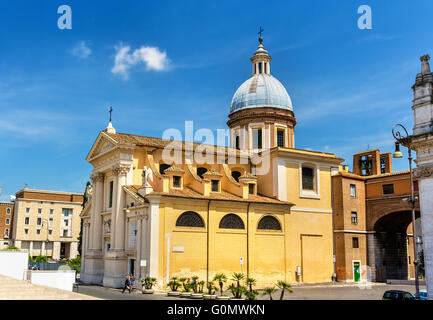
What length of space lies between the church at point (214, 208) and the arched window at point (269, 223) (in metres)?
0.11

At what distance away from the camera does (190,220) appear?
106 ft

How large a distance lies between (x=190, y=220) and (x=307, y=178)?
13.1 m

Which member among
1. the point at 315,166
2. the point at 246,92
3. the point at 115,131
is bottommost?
the point at 315,166

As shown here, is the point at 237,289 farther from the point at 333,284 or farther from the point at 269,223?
the point at 333,284

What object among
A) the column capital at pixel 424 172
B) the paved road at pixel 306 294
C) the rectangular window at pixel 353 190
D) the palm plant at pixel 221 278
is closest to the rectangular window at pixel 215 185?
the palm plant at pixel 221 278

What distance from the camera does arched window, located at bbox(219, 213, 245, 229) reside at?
110 ft

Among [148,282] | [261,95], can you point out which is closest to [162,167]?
[148,282]

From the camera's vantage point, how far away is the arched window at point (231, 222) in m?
33.6

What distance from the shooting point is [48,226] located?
76.0 metres

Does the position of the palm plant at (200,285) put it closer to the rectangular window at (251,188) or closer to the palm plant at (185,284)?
the palm plant at (185,284)

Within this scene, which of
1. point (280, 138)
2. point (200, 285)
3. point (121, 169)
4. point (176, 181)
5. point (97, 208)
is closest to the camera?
point (200, 285)
